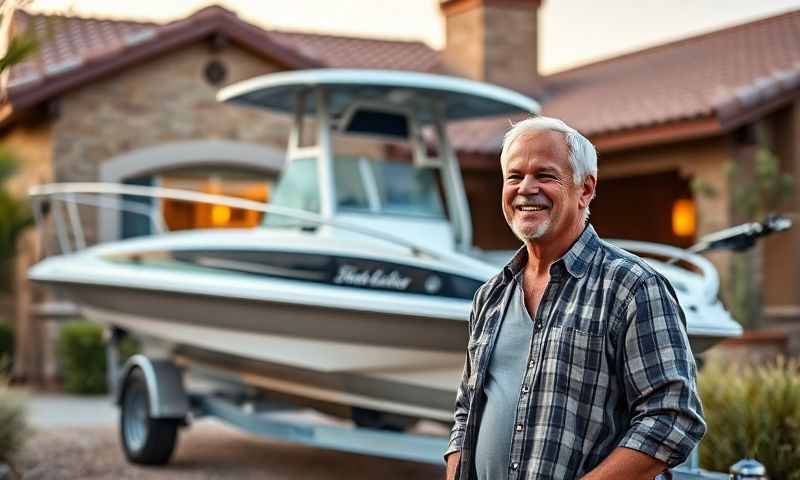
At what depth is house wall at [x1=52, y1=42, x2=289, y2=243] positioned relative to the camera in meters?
14.7

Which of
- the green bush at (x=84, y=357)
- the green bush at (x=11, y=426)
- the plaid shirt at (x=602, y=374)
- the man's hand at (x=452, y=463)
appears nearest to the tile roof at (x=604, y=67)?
the green bush at (x=84, y=357)

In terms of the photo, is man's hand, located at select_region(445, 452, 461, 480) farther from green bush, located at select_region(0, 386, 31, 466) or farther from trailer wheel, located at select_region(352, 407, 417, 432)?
green bush, located at select_region(0, 386, 31, 466)

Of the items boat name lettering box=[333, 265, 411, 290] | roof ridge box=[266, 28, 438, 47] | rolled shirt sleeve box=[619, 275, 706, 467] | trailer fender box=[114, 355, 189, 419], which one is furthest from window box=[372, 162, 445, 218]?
roof ridge box=[266, 28, 438, 47]

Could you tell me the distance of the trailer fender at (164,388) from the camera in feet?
28.8

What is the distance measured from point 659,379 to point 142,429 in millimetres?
6937

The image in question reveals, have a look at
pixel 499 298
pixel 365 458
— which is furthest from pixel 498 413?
pixel 365 458

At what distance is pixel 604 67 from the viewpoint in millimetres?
18875

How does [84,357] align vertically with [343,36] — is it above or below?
below

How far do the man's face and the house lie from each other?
387 inches

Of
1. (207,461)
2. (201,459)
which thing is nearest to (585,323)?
(207,461)

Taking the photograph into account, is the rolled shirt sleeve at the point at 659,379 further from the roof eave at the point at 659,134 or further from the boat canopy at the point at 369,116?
the roof eave at the point at 659,134

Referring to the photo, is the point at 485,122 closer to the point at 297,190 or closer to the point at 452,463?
the point at 297,190

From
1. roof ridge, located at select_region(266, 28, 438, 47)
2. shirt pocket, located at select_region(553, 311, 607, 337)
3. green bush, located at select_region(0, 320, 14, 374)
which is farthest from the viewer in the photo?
roof ridge, located at select_region(266, 28, 438, 47)

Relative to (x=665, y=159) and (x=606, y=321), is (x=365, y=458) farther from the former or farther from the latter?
(x=606, y=321)
